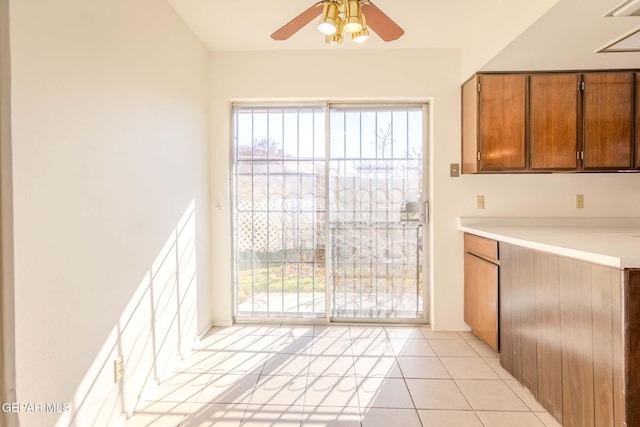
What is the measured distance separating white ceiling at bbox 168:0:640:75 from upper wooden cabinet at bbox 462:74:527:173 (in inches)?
5.4

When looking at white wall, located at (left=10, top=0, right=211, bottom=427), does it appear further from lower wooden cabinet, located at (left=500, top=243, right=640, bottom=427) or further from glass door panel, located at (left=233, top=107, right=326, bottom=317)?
lower wooden cabinet, located at (left=500, top=243, right=640, bottom=427)

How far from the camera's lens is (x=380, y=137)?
2.97 meters

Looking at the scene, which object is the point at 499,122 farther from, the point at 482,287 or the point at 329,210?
the point at 329,210

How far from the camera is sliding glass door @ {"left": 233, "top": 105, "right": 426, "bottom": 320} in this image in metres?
2.97

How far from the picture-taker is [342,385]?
2.03 metres

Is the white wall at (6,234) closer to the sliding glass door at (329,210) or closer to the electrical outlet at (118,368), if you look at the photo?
the electrical outlet at (118,368)

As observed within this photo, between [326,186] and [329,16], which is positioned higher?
[329,16]

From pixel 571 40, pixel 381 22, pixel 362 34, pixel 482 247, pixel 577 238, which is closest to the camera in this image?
pixel 362 34

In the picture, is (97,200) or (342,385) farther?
(342,385)

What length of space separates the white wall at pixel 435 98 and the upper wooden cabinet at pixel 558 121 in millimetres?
283

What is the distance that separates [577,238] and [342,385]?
169 cm

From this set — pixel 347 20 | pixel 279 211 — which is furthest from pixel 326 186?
pixel 347 20

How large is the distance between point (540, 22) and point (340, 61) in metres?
1.55

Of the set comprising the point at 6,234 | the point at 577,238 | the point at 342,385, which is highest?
the point at 6,234
